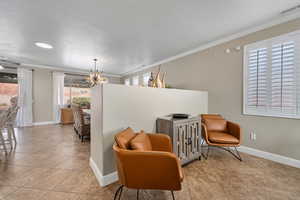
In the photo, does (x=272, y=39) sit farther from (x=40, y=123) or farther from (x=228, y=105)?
(x=40, y=123)

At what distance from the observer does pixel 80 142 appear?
→ 3.30m

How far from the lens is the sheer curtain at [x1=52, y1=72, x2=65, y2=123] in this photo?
5.59 m

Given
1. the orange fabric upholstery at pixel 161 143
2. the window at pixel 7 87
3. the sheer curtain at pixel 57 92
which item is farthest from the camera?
the sheer curtain at pixel 57 92

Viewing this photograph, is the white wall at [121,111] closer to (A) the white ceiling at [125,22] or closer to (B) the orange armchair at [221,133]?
(B) the orange armchair at [221,133]

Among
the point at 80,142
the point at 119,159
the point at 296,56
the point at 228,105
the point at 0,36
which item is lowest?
the point at 80,142

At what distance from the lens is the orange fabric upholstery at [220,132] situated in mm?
2232

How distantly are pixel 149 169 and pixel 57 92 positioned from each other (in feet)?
20.5

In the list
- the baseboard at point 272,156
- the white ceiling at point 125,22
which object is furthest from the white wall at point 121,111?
the baseboard at point 272,156

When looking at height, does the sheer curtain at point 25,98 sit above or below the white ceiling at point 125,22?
below

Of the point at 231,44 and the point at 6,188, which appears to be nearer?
the point at 6,188

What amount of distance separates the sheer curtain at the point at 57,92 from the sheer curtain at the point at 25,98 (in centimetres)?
78

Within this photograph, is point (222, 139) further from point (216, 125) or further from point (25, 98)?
point (25, 98)

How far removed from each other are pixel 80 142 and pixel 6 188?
1733 millimetres

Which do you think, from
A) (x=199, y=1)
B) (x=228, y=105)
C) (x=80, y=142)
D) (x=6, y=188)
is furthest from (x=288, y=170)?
(x=80, y=142)
